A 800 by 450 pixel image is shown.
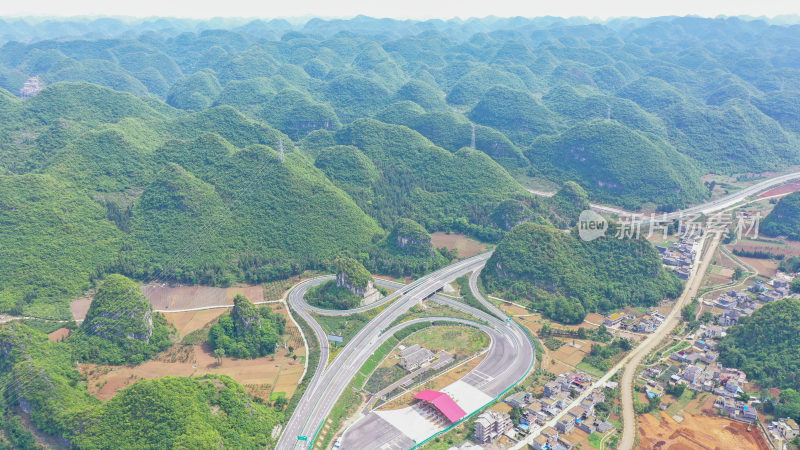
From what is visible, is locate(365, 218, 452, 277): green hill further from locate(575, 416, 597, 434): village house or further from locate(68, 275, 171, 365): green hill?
locate(575, 416, 597, 434): village house

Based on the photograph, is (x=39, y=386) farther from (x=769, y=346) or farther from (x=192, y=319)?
(x=769, y=346)

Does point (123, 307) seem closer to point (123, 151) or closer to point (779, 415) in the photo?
point (123, 151)

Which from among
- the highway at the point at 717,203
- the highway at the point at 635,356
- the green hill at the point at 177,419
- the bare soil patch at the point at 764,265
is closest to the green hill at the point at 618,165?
the highway at the point at 717,203

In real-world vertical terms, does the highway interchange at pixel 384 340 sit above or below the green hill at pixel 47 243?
below

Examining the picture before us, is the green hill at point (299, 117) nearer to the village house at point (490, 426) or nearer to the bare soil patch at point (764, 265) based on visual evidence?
the bare soil patch at point (764, 265)

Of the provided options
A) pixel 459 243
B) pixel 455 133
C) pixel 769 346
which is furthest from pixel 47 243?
pixel 455 133
